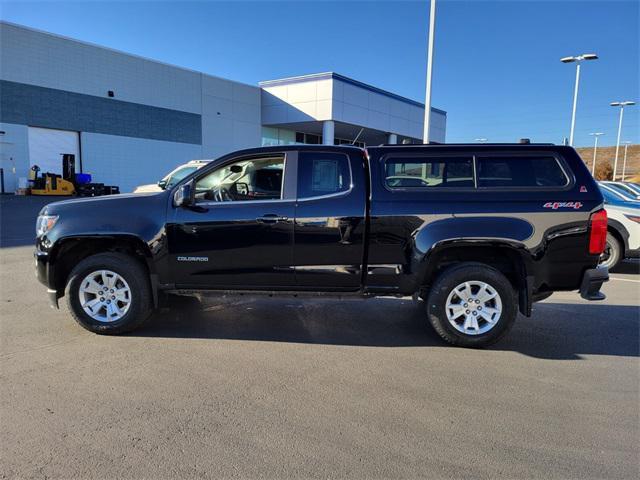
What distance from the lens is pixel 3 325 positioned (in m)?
5.10

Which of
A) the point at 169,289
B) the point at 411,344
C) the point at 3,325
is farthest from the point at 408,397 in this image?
the point at 3,325

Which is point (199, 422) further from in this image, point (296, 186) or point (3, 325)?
→ point (3, 325)

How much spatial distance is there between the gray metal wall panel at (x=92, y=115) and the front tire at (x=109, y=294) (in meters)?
25.6

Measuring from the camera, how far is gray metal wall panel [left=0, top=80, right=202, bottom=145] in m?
25.1

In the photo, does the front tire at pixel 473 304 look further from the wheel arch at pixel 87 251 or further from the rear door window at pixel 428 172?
the wheel arch at pixel 87 251

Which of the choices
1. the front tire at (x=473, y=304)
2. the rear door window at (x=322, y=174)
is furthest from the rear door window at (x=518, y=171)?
the rear door window at (x=322, y=174)

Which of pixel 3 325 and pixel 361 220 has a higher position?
pixel 361 220

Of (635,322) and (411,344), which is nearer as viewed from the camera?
(411,344)

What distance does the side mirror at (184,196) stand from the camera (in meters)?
4.66

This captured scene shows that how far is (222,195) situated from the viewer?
4.95 metres

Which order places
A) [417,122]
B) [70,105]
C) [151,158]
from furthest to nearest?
[417,122] → [151,158] → [70,105]

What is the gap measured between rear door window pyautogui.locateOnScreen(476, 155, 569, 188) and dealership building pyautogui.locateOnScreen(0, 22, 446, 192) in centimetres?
1820

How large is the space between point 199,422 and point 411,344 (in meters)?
2.43

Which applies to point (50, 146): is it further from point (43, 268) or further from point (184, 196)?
point (184, 196)
